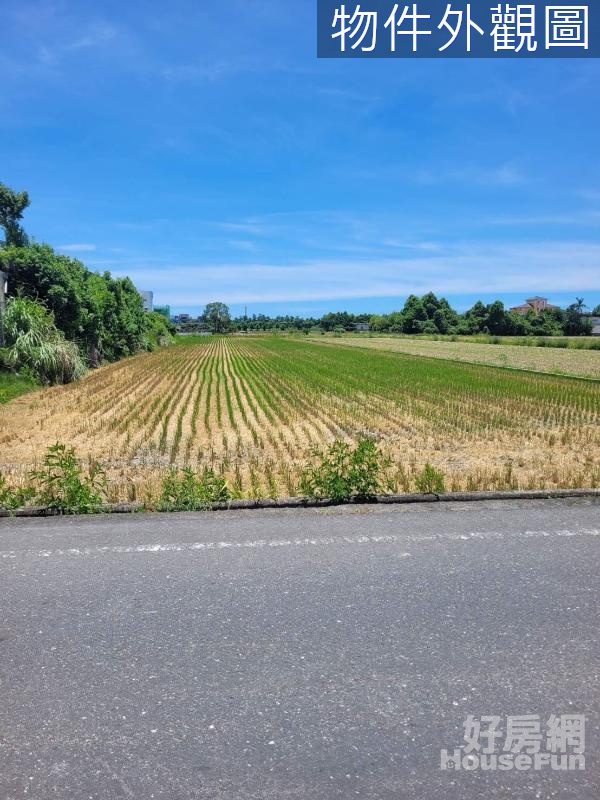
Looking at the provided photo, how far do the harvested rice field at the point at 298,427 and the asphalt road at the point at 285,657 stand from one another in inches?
78.5

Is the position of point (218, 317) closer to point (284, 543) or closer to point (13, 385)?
point (13, 385)

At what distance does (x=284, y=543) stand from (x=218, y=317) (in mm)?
130664

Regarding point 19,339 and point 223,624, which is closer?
point 223,624

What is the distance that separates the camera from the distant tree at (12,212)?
51344 mm

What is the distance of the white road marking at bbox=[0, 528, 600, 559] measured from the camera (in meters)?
4.08

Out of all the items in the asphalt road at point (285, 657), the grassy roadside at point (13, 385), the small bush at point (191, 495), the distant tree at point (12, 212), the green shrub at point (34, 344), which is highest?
the distant tree at point (12, 212)

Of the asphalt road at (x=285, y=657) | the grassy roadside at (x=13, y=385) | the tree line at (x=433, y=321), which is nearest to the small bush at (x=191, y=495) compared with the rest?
the asphalt road at (x=285, y=657)

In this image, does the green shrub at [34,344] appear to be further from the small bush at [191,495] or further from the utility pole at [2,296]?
the small bush at [191,495]

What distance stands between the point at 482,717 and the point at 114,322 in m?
33.5

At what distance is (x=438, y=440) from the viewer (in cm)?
1057

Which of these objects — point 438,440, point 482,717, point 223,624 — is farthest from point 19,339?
point 482,717

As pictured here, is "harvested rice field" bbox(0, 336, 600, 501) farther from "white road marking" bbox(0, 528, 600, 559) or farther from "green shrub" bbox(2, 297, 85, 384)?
"white road marking" bbox(0, 528, 600, 559)

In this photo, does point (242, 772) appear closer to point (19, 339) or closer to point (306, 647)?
point (306, 647)

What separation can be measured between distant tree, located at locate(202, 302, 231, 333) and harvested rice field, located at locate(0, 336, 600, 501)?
110980 millimetres
